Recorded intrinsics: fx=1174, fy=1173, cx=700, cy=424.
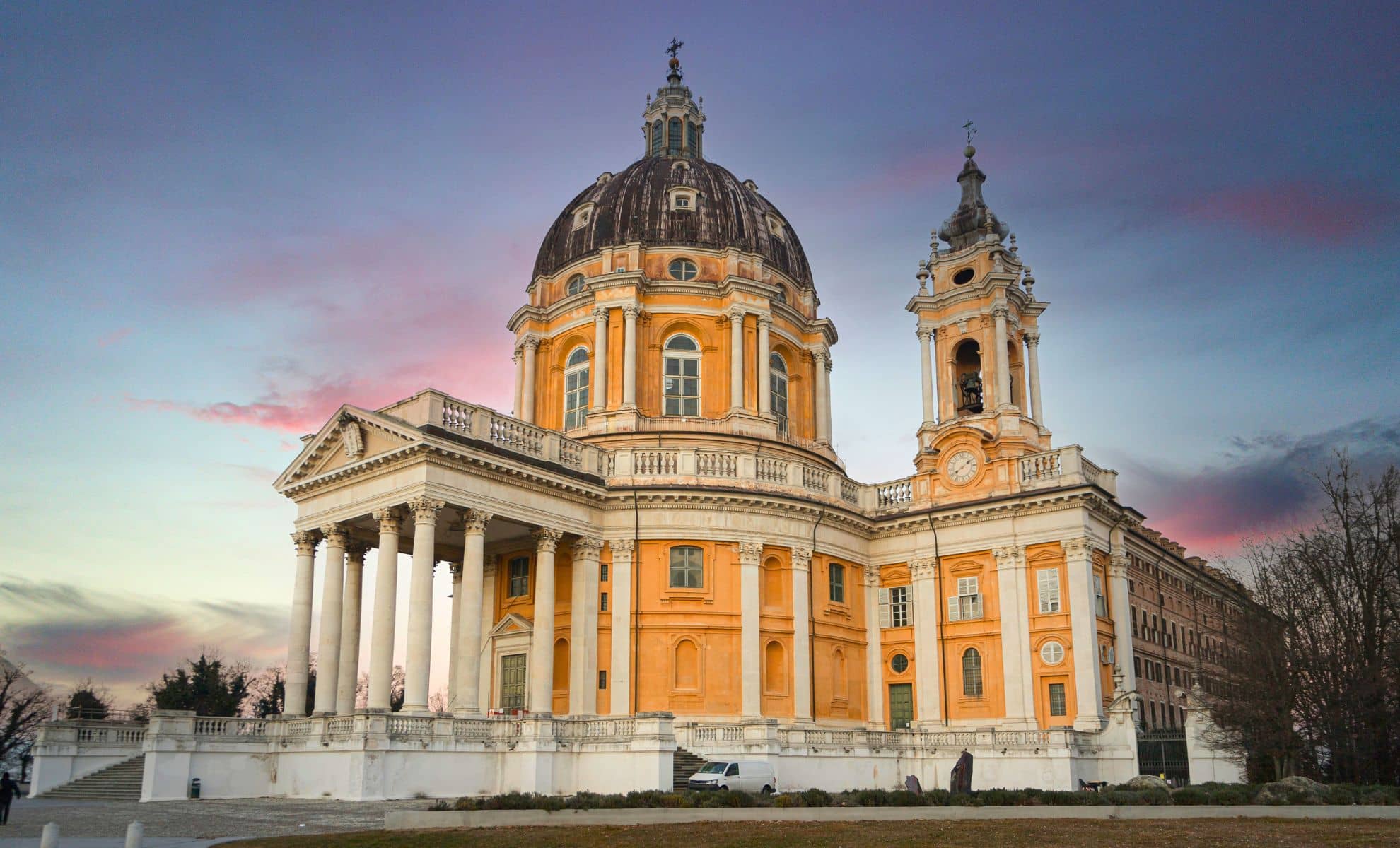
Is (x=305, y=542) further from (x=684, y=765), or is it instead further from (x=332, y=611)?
(x=684, y=765)

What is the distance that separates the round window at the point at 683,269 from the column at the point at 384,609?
18.2 metres

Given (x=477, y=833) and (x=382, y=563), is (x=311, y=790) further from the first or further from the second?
(x=477, y=833)

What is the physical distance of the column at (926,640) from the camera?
1677 inches

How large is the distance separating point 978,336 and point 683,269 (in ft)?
40.6

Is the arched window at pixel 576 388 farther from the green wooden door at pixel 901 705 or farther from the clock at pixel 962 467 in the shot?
the green wooden door at pixel 901 705

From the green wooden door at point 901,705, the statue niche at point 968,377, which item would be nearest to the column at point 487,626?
the green wooden door at point 901,705

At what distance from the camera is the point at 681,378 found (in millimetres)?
47875

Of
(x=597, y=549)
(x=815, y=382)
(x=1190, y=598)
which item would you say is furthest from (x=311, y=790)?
(x=1190, y=598)

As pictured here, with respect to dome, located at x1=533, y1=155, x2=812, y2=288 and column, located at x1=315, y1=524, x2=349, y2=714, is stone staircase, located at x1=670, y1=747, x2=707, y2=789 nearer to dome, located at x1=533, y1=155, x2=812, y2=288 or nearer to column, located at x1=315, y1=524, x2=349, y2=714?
column, located at x1=315, y1=524, x2=349, y2=714

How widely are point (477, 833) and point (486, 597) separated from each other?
22.9 m

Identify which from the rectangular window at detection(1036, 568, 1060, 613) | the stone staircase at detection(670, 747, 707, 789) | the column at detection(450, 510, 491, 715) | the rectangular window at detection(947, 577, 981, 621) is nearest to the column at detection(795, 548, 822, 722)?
the rectangular window at detection(947, 577, 981, 621)

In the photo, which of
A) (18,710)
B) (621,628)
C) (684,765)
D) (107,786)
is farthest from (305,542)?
(18,710)

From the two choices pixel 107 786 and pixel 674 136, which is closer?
pixel 107 786

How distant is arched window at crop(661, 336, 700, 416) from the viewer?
1870 inches
